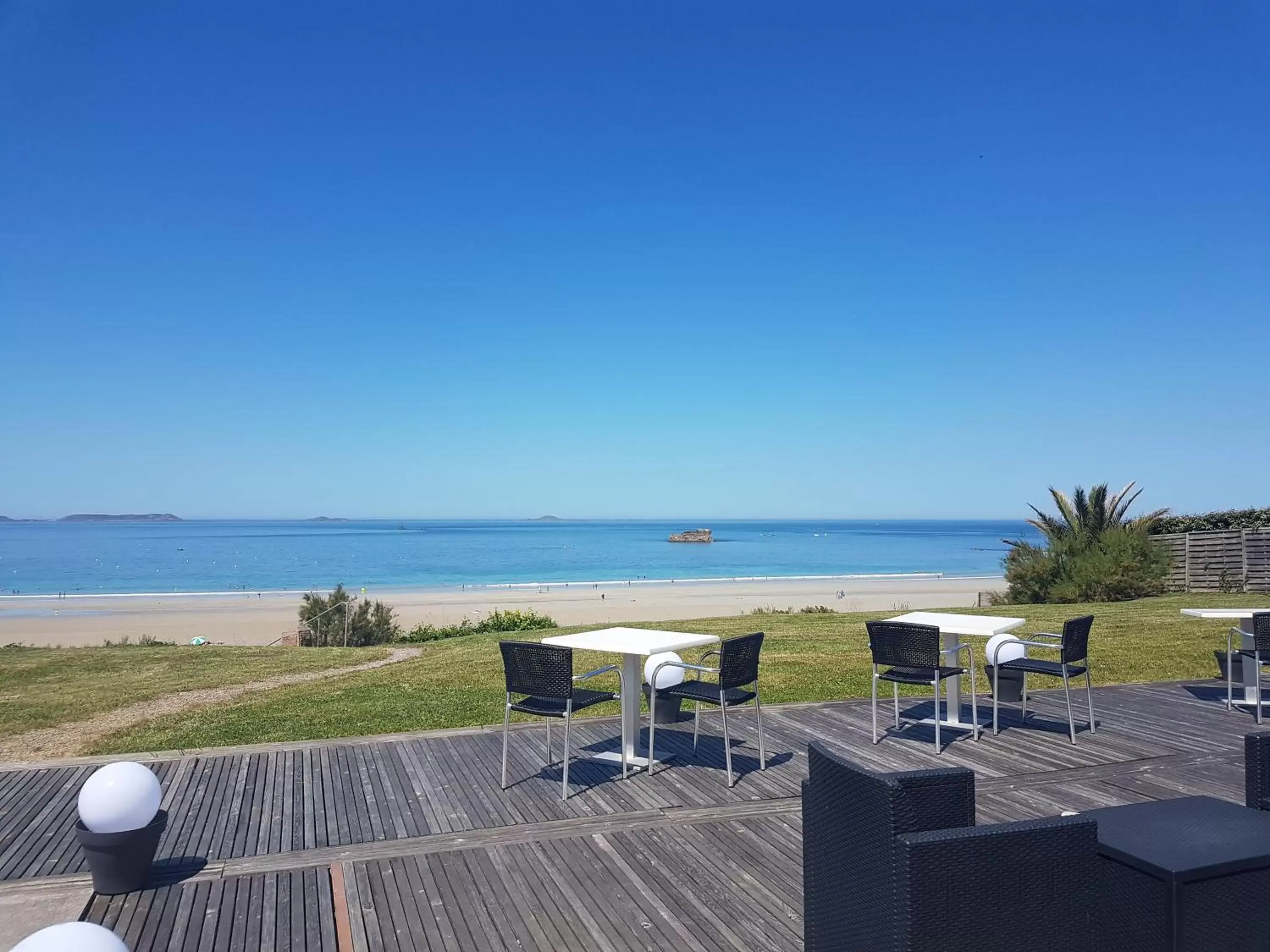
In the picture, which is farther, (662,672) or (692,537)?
(692,537)

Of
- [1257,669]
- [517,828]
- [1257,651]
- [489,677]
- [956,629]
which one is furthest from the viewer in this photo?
[489,677]

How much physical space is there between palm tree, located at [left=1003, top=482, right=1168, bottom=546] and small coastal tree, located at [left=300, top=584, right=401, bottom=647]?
14.2 meters

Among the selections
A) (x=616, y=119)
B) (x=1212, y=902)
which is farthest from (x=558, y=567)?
(x=1212, y=902)

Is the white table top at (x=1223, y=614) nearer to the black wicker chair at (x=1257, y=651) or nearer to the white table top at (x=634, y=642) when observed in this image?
the black wicker chair at (x=1257, y=651)

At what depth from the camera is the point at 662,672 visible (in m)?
5.84

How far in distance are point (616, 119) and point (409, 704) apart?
17058mm

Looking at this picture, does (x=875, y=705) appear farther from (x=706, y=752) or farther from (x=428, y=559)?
(x=428, y=559)

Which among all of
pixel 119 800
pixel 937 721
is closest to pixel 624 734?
pixel 937 721

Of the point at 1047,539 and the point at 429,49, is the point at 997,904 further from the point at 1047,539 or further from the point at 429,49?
the point at 1047,539

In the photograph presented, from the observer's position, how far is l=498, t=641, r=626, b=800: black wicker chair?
490 cm

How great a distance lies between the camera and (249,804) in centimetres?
483

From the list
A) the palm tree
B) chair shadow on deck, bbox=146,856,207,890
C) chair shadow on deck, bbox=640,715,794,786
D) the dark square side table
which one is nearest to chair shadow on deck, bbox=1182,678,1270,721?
chair shadow on deck, bbox=640,715,794,786

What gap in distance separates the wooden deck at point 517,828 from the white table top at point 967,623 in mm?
798

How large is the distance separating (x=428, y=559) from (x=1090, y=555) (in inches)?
2079
